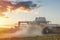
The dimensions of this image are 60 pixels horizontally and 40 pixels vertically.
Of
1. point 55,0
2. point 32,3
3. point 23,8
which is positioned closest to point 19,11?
point 23,8

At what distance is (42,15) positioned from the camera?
171cm

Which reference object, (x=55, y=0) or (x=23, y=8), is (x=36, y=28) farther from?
(x=55, y=0)

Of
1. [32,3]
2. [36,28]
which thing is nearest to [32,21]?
[36,28]

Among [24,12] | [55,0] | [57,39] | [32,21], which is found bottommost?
[57,39]

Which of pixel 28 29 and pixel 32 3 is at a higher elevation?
pixel 32 3

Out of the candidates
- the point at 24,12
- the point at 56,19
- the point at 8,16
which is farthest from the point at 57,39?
the point at 8,16

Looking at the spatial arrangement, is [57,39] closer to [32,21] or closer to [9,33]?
[32,21]

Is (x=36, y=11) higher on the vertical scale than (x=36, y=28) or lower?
higher

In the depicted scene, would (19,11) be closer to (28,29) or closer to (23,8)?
(23,8)

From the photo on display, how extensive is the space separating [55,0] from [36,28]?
0.38 metres

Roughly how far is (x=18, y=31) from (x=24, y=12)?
0.22 meters

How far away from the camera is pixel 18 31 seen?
1675 millimetres

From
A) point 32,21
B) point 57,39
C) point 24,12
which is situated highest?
point 24,12

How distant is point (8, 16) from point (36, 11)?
311 mm
